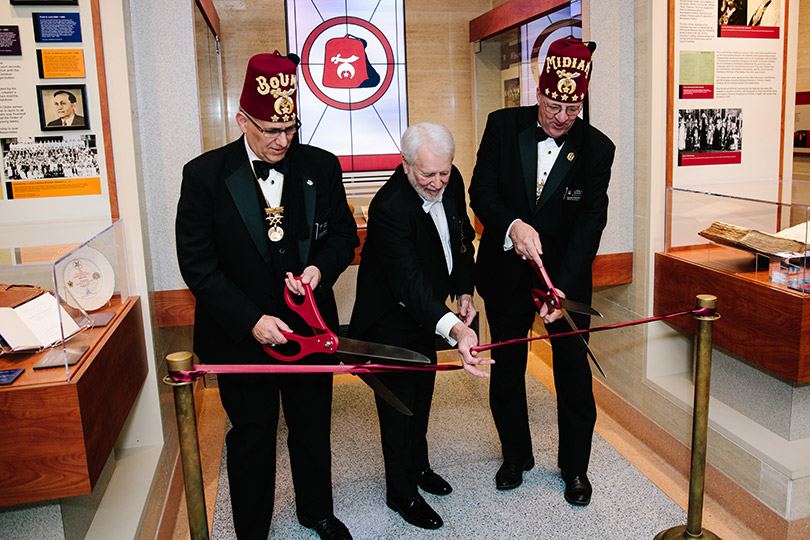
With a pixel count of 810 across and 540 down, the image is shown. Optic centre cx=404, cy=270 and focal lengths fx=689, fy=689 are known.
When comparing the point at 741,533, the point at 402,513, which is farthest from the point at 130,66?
the point at 741,533

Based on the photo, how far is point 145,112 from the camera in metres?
2.88

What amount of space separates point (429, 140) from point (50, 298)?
1320mm

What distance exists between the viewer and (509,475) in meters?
3.01

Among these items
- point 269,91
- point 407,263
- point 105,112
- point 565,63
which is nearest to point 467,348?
point 407,263

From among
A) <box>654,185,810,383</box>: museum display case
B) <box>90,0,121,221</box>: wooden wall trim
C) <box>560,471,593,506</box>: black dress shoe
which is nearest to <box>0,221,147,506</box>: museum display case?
<box>90,0,121,221</box>: wooden wall trim

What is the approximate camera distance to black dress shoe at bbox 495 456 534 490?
2988mm

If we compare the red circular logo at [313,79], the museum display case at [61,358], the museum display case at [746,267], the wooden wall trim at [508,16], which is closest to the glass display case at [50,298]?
the museum display case at [61,358]

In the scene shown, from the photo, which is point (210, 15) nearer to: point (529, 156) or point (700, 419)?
point (529, 156)

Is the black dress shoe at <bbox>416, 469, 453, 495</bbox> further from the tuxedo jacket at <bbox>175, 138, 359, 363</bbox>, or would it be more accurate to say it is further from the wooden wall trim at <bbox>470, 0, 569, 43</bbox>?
the wooden wall trim at <bbox>470, 0, 569, 43</bbox>

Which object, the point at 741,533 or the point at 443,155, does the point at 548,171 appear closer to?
the point at 443,155

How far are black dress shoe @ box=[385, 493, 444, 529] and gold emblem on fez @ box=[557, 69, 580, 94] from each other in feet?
5.53

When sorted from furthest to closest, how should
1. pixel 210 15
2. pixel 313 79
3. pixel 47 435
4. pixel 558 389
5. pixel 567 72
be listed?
pixel 313 79
pixel 210 15
pixel 558 389
pixel 567 72
pixel 47 435

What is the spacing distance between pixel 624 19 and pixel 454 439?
7.23 feet

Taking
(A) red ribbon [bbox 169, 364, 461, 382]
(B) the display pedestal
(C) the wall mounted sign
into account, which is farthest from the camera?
(C) the wall mounted sign
